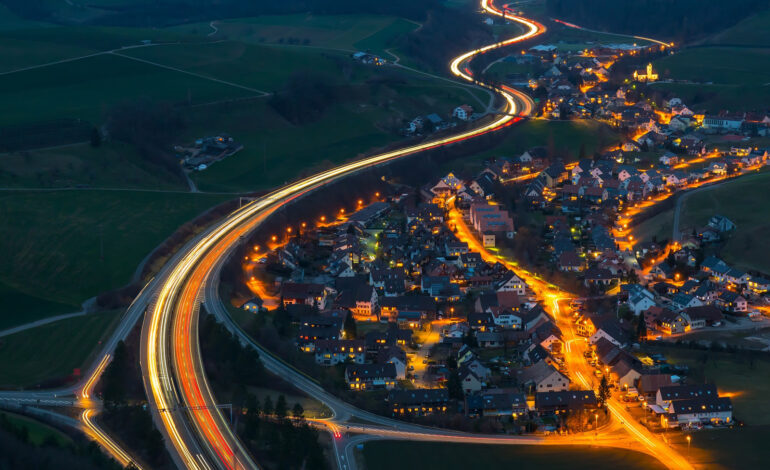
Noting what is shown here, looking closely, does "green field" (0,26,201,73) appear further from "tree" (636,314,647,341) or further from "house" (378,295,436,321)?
"tree" (636,314,647,341)

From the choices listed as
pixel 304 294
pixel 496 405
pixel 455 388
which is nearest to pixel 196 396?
pixel 455 388

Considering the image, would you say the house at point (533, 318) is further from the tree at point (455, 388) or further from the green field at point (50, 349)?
the green field at point (50, 349)

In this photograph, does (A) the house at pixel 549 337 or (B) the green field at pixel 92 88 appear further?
(B) the green field at pixel 92 88

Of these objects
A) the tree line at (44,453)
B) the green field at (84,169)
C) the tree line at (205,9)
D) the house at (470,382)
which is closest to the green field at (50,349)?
the tree line at (44,453)

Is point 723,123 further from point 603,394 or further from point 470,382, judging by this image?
point 470,382

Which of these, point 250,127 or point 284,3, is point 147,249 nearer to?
point 250,127

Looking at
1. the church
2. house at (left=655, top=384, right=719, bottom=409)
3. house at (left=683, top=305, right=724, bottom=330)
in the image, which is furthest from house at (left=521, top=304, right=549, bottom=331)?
the church

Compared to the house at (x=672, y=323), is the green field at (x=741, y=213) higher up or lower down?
higher up
